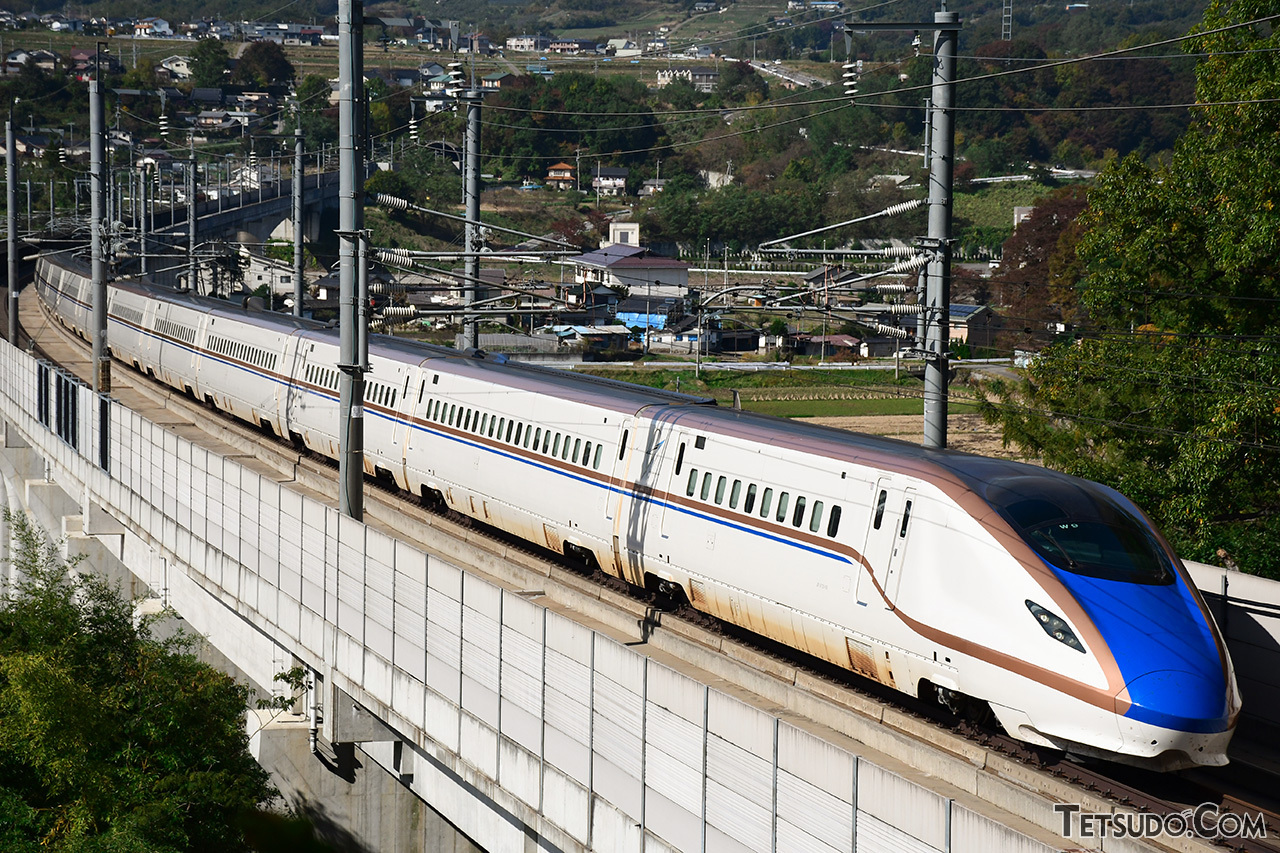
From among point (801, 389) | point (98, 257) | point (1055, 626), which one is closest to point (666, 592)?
point (1055, 626)

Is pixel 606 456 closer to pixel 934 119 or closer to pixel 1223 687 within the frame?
pixel 934 119

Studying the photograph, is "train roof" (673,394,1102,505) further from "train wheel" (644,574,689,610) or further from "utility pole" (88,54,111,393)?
"utility pole" (88,54,111,393)

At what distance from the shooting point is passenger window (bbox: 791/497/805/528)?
1631 cm

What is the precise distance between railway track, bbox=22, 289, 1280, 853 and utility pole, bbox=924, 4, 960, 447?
3702 millimetres

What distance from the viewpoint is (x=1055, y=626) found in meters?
12.6

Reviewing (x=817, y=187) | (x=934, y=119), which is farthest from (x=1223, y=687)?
(x=817, y=187)

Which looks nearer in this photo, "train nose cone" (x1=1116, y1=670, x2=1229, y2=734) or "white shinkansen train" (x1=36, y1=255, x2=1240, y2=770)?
"train nose cone" (x1=1116, y1=670, x2=1229, y2=734)

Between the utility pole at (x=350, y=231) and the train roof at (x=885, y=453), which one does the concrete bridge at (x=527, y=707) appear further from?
the train roof at (x=885, y=453)

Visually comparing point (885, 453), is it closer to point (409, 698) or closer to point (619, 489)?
point (619, 489)

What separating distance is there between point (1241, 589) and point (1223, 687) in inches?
178

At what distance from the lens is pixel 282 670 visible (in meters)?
22.4

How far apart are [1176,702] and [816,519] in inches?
196

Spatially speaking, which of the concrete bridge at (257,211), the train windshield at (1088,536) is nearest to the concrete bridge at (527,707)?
the train windshield at (1088,536)

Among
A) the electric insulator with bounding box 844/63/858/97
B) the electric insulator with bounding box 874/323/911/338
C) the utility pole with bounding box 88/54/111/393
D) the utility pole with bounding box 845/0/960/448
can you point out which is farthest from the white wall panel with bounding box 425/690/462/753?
the utility pole with bounding box 88/54/111/393
